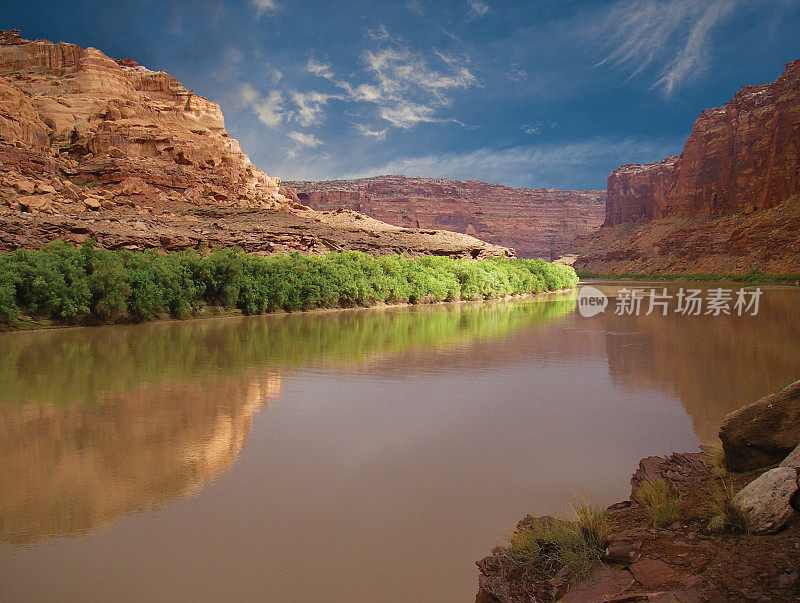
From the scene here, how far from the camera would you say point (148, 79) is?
62000mm

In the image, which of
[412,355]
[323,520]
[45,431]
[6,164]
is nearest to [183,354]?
[412,355]

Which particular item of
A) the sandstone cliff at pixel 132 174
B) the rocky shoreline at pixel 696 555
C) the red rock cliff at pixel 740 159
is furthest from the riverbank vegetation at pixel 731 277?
the rocky shoreline at pixel 696 555

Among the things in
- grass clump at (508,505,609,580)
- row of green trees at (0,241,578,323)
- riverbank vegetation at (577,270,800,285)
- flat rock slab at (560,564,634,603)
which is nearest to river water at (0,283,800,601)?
grass clump at (508,505,609,580)

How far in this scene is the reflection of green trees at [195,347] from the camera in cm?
929

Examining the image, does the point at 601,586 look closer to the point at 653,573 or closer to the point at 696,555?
the point at 653,573

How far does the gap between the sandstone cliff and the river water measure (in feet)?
64.7

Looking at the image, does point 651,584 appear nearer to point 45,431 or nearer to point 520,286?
point 45,431

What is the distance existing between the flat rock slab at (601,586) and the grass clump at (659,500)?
665 millimetres

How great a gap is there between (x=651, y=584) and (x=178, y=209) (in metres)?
41.4

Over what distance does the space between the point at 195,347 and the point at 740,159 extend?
301 feet

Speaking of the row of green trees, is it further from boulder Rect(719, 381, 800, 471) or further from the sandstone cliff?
boulder Rect(719, 381, 800, 471)

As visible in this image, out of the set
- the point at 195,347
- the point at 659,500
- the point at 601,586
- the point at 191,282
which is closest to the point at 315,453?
the point at 659,500

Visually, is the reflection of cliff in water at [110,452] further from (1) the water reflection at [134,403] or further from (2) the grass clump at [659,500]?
(2) the grass clump at [659,500]

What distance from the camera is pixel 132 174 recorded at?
4156cm
